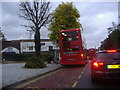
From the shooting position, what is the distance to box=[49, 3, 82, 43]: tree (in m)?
34.9

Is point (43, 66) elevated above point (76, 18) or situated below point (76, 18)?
below

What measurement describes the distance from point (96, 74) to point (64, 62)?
12.2 meters

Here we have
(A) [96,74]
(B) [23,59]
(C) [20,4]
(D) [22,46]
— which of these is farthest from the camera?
(D) [22,46]

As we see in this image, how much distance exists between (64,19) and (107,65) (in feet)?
89.1

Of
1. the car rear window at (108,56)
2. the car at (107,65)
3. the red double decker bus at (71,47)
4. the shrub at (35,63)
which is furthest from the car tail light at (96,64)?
the shrub at (35,63)

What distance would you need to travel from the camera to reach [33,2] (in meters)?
25.0

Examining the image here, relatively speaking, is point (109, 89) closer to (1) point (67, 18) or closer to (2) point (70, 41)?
(2) point (70, 41)

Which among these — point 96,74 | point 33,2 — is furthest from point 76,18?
point 96,74

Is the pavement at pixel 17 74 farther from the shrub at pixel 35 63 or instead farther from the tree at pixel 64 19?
the tree at pixel 64 19

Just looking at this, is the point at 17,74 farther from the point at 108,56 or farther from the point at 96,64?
the point at 108,56

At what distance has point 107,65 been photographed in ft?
28.6

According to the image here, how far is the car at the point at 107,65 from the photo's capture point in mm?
8586

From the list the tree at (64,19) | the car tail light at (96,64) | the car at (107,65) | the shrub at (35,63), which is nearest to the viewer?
the car at (107,65)

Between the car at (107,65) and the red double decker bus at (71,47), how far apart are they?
35.5 feet
